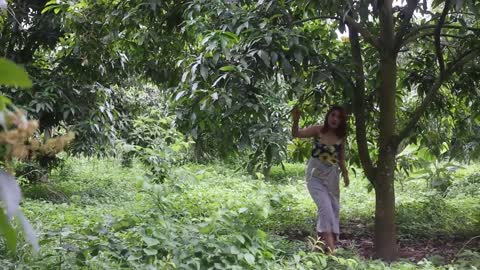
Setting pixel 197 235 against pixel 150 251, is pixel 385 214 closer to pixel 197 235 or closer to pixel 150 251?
pixel 197 235

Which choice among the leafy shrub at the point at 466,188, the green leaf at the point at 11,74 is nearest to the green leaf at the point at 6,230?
the green leaf at the point at 11,74

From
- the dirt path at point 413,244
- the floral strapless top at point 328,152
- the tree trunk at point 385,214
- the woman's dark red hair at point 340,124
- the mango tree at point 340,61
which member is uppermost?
the mango tree at point 340,61

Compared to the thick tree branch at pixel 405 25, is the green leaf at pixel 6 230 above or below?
below

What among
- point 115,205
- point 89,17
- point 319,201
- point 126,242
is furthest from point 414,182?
point 126,242

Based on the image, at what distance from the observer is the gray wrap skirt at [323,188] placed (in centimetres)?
429

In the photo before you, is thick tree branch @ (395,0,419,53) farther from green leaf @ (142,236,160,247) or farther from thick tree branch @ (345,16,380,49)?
green leaf @ (142,236,160,247)

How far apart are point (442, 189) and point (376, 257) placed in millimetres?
4748

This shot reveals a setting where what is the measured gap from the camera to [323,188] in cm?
436

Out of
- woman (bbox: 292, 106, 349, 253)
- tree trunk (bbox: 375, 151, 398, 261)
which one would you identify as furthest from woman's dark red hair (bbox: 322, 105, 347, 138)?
tree trunk (bbox: 375, 151, 398, 261)

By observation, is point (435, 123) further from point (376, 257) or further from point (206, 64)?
point (206, 64)

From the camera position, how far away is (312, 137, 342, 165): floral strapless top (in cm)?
436

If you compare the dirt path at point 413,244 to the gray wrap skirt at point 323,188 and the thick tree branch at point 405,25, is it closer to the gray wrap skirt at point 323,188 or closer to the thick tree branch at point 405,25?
the gray wrap skirt at point 323,188

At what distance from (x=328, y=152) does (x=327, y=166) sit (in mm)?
113

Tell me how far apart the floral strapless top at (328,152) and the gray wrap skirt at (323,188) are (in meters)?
0.03
